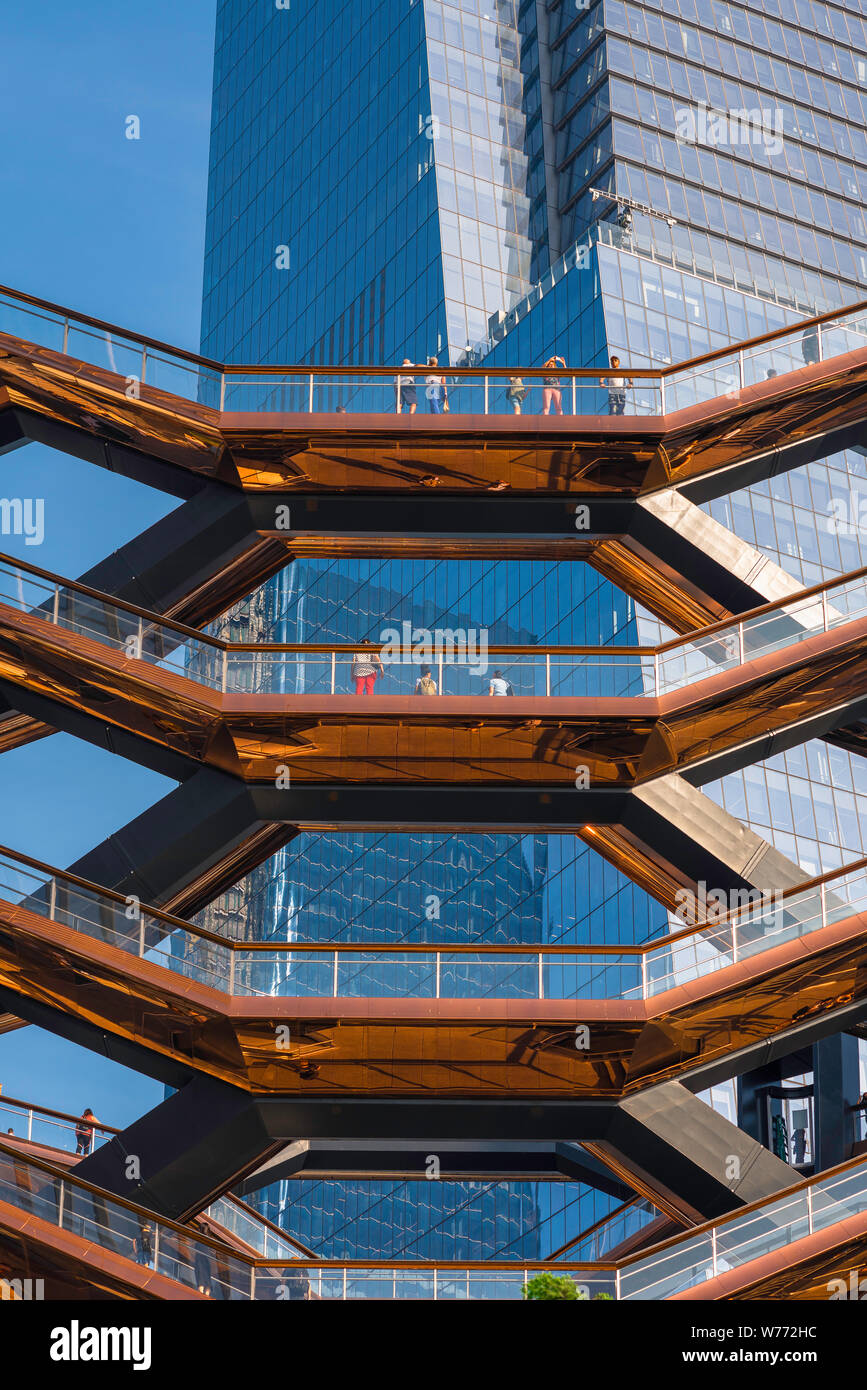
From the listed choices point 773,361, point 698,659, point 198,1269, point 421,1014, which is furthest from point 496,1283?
point 773,361

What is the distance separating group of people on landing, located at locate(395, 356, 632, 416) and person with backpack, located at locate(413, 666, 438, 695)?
15.4ft

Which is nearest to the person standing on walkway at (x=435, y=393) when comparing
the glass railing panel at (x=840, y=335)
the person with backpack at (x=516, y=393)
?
the person with backpack at (x=516, y=393)

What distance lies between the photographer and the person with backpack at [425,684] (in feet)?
101

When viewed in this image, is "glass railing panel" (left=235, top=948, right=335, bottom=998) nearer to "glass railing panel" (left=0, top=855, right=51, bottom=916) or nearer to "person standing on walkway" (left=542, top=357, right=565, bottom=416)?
"glass railing panel" (left=0, top=855, right=51, bottom=916)

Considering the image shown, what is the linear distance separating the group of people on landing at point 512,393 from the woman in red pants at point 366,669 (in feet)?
14.7

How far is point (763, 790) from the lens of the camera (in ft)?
262

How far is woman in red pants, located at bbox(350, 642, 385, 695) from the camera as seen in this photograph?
3064 cm

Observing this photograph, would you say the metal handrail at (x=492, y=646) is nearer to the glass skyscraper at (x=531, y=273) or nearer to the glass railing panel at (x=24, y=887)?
the glass railing panel at (x=24, y=887)

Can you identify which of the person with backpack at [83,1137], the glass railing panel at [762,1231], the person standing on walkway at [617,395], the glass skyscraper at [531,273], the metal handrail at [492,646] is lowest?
the glass railing panel at [762,1231]

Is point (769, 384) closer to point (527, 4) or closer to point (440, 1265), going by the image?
point (440, 1265)

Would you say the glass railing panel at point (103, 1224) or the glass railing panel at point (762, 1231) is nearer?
the glass railing panel at point (762, 1231)

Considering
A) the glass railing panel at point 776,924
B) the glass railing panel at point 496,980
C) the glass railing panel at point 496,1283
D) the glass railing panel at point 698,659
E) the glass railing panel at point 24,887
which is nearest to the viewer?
the glass railing panel at point 496,1283

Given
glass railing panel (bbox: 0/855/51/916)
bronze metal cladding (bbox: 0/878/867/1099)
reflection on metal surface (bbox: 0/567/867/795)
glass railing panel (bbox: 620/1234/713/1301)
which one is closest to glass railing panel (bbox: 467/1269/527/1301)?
glass railing panel (bbox: 620/1234/713/1301)
